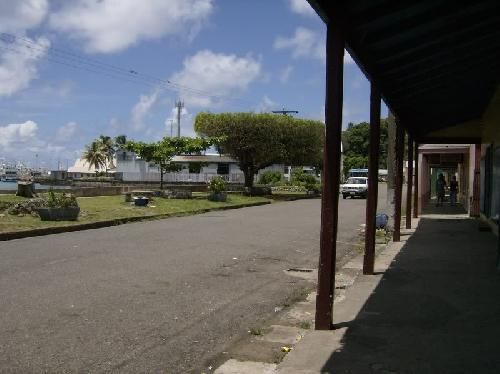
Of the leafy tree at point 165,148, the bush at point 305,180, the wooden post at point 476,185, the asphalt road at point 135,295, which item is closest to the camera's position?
the asphalt road at point 135,295

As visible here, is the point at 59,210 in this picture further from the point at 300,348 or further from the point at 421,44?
the point at 300,348

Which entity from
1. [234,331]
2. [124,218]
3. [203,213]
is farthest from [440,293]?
[203,213]

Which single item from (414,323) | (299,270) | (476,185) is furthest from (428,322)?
(476,185)

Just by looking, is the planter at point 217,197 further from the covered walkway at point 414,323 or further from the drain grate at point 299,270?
the drain grate at point 299,270

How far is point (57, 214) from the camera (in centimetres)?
1791

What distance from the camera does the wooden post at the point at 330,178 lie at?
6.31 metres

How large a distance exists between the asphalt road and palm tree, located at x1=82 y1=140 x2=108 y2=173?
88606 mm

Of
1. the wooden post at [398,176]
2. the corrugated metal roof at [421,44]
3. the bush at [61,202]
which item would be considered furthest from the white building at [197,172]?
the corrugated metal roof at [421,44]

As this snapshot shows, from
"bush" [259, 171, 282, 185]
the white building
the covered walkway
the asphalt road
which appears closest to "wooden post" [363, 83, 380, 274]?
the covered walkway

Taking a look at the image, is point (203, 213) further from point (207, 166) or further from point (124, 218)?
point (207, 166)

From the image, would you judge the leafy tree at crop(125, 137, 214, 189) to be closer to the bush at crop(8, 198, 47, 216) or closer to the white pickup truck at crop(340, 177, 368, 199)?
the white pickup truck at crop(340, 177, 368, 199)

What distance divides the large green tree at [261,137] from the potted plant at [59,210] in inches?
769

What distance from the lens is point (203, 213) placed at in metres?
25.6

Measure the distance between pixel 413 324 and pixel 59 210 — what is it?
1371cm
